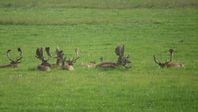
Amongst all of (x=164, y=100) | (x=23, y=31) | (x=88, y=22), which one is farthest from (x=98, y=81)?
(x=88, y=22)

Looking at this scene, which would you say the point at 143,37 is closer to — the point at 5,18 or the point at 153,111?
the point at 5,18

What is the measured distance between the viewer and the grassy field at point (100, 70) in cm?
1423

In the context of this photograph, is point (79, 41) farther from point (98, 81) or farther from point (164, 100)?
point (164, 100)

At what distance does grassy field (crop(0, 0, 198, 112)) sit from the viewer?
1423 centimetres

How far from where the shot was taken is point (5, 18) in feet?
137

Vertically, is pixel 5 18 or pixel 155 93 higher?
pixel 5 18

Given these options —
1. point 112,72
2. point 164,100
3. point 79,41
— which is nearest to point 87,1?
point 79,41

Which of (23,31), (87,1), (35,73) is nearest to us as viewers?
(35,73)

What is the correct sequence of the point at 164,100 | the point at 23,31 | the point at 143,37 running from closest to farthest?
the point at 164,100, the point at 143,37, the point at 23,31

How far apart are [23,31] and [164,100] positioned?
69.5ft

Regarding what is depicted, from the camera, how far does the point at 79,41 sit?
29625 millimetres

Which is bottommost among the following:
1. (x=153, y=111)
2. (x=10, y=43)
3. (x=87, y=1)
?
(x=153, y=111)

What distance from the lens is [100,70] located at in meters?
19.4

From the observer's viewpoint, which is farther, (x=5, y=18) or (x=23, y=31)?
(x=5, y=18)
